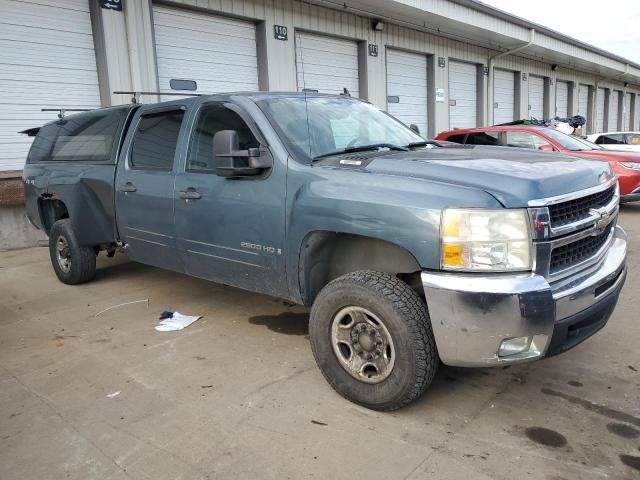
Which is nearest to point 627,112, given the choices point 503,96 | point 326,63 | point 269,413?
point 503,96

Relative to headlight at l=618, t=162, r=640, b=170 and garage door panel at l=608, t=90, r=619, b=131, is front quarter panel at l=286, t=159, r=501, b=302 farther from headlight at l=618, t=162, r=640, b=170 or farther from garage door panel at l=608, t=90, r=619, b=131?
garage door panel at l=608, t=90, r=619, b=131

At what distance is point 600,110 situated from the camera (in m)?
30.7

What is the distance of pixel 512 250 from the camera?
8.52ft

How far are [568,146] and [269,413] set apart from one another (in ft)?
27.7

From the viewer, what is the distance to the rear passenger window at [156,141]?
4.36 metres

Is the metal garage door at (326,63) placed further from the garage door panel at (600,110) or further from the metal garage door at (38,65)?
the garage door panel at (600,110)

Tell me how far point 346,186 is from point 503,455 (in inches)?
64.7

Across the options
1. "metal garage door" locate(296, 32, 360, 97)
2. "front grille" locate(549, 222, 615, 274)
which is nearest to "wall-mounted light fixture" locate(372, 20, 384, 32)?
"metal garage door" locate(296, 32, 360, 97)

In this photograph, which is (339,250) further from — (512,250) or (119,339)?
(119,339)

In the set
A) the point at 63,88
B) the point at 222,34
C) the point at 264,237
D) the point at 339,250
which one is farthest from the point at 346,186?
the point at 222,34

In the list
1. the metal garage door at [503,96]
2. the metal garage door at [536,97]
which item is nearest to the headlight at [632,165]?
the metal garage door at [503,96]

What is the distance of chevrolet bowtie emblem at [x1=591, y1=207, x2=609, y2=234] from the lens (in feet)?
10.0

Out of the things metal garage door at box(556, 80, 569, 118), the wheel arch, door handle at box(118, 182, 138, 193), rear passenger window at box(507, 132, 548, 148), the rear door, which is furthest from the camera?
metal garage door at box(556, 80, 569, 118)

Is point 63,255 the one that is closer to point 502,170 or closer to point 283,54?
point 502,170
